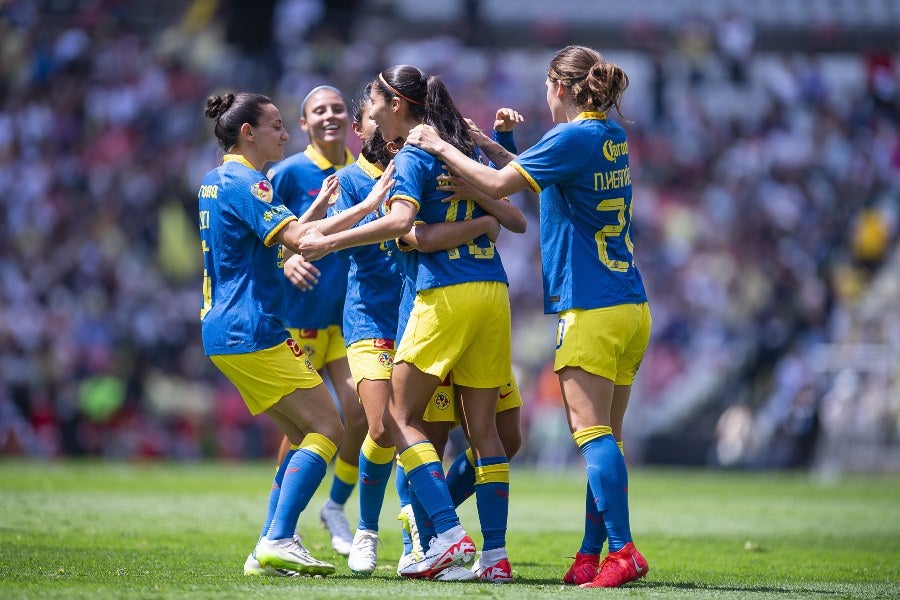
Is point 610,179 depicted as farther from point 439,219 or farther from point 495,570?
point 495,570

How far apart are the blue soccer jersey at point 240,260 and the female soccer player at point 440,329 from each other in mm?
368

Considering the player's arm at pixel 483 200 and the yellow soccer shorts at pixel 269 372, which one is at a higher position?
the player's arm at pixel 483 200

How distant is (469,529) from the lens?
32.6ft

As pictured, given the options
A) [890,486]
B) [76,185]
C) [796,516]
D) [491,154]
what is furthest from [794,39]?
[491,154]

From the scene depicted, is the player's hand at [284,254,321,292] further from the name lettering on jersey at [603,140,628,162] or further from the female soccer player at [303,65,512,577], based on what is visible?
the name lettering on jersey at [603,140,628,162]

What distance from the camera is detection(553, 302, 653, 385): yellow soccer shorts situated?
20.9 feet

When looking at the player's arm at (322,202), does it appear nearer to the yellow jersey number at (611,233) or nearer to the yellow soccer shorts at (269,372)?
the yellow soccer shorts at (269,372)

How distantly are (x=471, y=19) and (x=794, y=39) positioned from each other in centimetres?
705

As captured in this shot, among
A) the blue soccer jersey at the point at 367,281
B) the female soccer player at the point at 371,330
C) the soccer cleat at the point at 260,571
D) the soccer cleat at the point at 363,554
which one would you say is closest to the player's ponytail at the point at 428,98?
the female soccer player at the point at 371,330

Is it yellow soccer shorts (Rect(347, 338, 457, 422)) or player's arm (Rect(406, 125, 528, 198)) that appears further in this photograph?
yellow soccer shorts (Rect(347, 338, 457, 422))

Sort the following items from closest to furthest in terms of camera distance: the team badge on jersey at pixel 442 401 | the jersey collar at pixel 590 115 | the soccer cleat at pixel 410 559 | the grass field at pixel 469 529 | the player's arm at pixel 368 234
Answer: the grass field at pixel 469 529, the player's arm at pixel 368 234, the jersey collar at pixel 590 115, the soccer cleat at pixel 410 559, the team badge on jersey at pixel 442 401

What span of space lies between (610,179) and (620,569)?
6.67ft

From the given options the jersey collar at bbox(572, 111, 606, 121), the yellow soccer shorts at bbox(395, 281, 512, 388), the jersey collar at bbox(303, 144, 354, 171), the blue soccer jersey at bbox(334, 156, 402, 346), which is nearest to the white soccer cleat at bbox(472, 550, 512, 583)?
the yellow soccer shorts at bbox(395, 281, 512, 388)

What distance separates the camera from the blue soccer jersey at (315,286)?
8.58 metres
